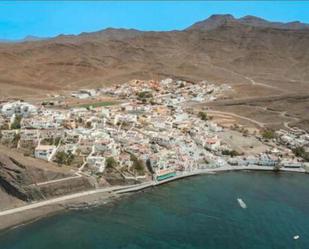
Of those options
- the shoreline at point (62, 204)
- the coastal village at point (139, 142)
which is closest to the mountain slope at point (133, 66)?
the coastal village at point (139, 142)

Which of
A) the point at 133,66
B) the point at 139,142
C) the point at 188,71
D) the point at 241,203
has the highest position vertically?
the point at 133,66

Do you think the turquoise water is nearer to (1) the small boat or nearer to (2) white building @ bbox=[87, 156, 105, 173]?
(1) the small boat

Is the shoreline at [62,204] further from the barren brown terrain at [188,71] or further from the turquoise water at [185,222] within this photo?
the barren brown terrain at [188,71]

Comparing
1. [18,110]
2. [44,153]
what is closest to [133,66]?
[18,110]

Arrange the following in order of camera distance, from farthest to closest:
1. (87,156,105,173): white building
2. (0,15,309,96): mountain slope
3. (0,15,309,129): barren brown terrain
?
(0,15,309,96): mountain slope < (0,15,309,129): barren brown terrain < (87,156,105,173): white building

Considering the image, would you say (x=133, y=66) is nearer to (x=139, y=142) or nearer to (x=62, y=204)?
(x=139, y=142)

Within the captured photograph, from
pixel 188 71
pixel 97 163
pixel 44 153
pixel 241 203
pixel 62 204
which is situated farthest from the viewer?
pixel 188 71

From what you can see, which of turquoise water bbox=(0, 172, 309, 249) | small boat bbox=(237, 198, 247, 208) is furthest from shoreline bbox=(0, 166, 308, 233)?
small boat bbox=(237, 198, 247, 208)
